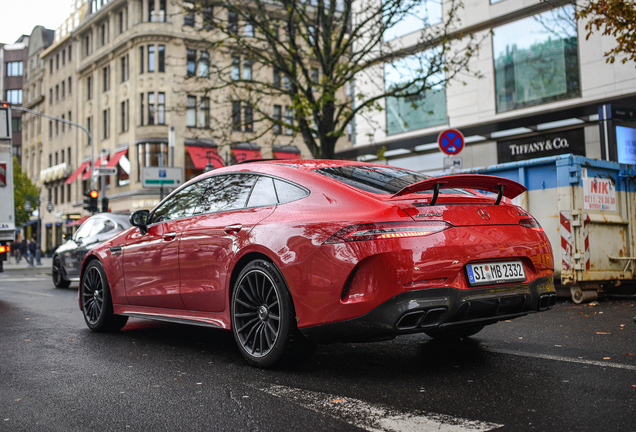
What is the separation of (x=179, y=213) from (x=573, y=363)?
3.38 m

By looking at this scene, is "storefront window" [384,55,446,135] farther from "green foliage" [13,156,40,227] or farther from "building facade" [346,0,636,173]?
"green foliage" [13,156,40,227]

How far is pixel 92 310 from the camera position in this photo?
21.8 feet

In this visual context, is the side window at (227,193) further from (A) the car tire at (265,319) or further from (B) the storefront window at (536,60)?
(B) the storefront window at (536,60)

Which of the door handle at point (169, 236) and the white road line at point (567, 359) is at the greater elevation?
the door handle at point (169, 236)

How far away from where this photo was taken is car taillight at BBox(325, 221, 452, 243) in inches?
152

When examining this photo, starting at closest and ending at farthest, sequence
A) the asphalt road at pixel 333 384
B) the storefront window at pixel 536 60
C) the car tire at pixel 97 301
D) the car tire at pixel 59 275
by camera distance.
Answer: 1. the asphalt road at pixel 333 384
2. the car tire at pixel 97 301
3. the car tire at pixel 59 275
4. the storefront window at pixel 536 60

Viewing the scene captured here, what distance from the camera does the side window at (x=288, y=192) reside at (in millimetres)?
4496

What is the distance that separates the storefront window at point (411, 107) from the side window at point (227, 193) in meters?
16.2

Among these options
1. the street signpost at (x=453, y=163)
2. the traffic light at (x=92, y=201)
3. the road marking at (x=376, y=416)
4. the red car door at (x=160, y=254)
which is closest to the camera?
the road marking at (x=376, y=416)

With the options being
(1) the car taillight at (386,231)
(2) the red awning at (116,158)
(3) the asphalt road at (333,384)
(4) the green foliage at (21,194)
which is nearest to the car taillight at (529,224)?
(1) the car taillight at (386,231)

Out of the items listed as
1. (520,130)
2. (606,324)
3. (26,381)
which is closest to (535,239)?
(606,324)

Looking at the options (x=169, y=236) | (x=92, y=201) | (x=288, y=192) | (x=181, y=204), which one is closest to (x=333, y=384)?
(x=288, y=192)

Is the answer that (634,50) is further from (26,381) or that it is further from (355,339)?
(26,381)

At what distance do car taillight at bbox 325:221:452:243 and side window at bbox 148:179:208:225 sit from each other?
1.97m
